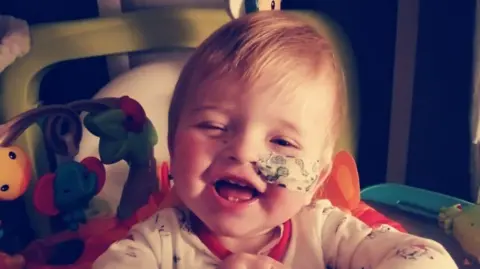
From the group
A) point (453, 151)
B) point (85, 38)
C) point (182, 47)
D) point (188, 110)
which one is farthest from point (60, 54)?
point (453, 151)

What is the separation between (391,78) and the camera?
1.08m

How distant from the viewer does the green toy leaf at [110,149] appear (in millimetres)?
740

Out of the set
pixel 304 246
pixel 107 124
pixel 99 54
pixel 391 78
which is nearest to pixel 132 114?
Result: pixel 107 124

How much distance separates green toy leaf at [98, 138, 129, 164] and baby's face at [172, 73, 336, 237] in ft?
0.50

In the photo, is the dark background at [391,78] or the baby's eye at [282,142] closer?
the baby's eye at [282,142]

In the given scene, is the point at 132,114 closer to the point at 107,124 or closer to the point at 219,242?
the point at 107,124

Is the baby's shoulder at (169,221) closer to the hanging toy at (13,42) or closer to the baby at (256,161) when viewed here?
the baby at (256,161)

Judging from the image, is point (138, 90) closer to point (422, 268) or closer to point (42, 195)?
point (42, 195)

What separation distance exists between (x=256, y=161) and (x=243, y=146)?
2 cm

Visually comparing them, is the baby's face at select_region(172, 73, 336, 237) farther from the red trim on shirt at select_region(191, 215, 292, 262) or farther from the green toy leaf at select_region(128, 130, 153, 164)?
the green toy leaf at select_region(128, 130, 153, 164)

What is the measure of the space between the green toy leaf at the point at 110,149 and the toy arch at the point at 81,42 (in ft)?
0.37

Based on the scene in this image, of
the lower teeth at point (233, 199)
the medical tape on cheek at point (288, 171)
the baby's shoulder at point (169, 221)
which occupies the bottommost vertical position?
the baby's shoulder at point (169, 221)

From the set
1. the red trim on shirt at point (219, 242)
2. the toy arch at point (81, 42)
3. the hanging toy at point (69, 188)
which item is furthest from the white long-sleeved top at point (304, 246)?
the toy arch at point (81, 42)

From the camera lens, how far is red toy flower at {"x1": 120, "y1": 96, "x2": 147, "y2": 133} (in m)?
0.75
